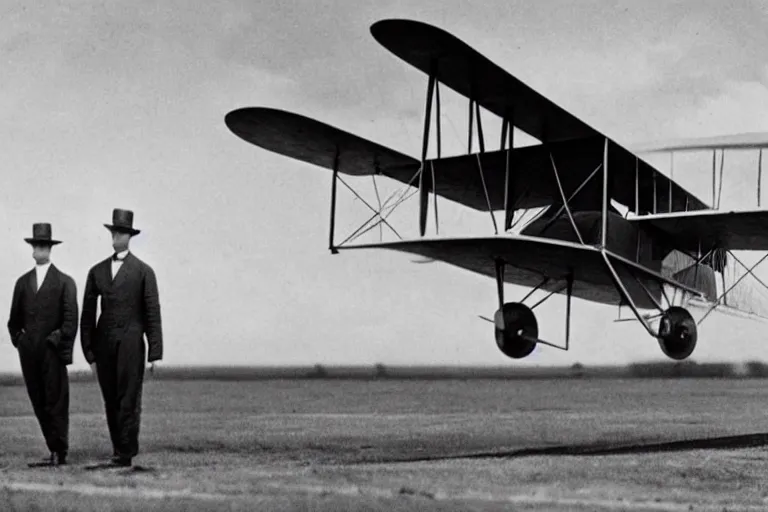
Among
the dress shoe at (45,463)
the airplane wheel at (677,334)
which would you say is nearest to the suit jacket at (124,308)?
the dress shoe at (45,463)

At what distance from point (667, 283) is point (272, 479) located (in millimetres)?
8804

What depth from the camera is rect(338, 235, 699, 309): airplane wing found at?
38.1ft

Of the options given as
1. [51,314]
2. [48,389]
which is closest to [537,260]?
[51,314]

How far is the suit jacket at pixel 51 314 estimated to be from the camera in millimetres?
9570

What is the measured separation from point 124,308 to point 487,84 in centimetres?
539

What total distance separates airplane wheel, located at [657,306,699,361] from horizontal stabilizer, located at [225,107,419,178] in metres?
4.52

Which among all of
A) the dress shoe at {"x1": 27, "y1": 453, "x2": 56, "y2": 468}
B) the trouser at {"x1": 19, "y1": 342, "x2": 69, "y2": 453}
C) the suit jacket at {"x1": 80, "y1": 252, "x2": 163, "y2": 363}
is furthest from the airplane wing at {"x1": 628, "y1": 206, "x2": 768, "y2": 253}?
the dress shoe at {"x1": 27, "y1": 453, "x2": 56, "y2": 468}

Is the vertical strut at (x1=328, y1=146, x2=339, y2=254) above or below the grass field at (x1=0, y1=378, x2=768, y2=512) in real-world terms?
above

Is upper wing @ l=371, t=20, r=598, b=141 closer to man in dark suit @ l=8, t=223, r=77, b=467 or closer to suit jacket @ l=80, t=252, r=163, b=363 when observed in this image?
suit jacket @ l=80, t=252, r=163, b=363

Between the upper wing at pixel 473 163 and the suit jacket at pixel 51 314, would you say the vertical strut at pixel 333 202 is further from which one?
the suit jacket at pixel 51 314

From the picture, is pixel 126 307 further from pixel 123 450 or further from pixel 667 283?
pixel 667 283

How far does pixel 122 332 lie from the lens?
918 cm

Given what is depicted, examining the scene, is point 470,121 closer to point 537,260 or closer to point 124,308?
point 537,260

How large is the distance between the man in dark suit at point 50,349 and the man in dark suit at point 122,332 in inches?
10.8
